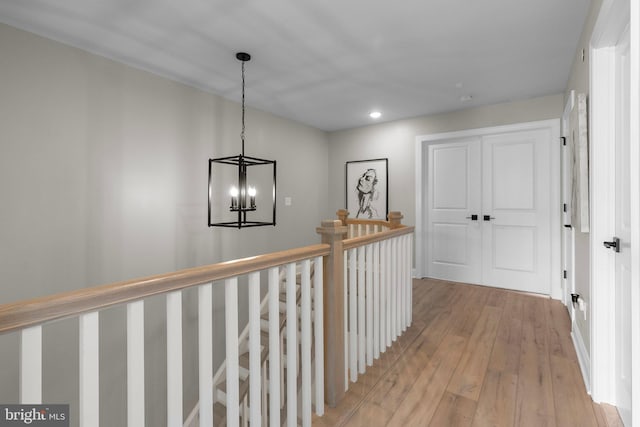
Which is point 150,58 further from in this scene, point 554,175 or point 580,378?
point 554,175

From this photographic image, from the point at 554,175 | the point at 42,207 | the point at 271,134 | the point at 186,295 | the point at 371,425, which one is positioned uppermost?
the point at 271,134

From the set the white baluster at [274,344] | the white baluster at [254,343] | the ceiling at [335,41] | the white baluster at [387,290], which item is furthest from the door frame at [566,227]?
the white baluster at [254,343]

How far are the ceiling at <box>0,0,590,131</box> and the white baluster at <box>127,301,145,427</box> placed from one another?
6.56ft

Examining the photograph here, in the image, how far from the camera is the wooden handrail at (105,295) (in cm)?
68

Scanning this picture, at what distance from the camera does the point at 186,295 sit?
10.7 ft

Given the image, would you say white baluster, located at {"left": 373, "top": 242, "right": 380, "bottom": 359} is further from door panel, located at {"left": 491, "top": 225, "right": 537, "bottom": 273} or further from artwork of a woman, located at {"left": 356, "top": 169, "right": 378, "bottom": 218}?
artwork of a woman, located at {"left": 356, "top": 169, "right": 378, "bottom": 218}

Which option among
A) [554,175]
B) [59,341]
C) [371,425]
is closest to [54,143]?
[59,341]

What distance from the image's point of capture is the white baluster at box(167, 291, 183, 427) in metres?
0.98

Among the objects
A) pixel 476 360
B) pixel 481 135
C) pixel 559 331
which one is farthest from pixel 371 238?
pixel 481 135

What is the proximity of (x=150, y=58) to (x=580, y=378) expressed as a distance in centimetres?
408

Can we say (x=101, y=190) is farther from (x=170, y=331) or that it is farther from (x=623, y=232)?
(x=623, y=232)

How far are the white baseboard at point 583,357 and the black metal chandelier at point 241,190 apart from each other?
2287 millimetres

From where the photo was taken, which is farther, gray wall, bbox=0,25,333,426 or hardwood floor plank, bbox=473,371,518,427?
gray wall, bbox=0,25,333,426

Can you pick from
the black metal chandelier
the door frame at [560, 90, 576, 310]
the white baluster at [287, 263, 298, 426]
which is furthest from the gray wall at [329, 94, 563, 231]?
the white baluster at [287, 263, 298, 426]
